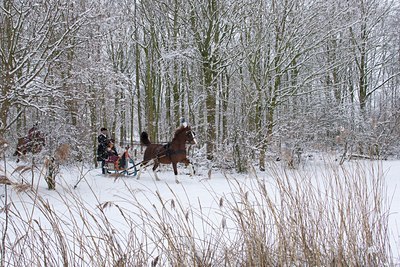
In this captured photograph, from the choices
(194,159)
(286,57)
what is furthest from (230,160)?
(286,57)

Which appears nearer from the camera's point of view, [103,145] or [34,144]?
[34,144]

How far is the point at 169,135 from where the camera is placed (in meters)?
16.5

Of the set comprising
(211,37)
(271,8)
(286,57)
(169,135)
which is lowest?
(169,135)

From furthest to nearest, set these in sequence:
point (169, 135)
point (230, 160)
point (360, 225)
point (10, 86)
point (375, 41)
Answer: point (169, 135), point (375, 41), point (230, 160), point (10, 86), point (360, 225)

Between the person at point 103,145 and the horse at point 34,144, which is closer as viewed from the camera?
the horse at point 34,144

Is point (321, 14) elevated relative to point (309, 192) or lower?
elevated

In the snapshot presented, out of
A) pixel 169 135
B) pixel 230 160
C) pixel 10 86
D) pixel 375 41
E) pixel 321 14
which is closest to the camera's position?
pixel 10 86

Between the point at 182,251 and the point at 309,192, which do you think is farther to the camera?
the point at 309,192

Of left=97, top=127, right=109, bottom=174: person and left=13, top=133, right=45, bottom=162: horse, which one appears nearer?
left=13, top=133, right=45, bottom=162: horse

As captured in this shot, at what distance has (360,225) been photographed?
243 centimetres

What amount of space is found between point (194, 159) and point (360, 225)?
30.7 ft

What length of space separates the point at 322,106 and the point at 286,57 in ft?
7.51

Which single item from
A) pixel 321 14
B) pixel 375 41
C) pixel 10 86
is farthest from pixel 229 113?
pixel 375 41

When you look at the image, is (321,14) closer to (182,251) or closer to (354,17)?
(354,17)
